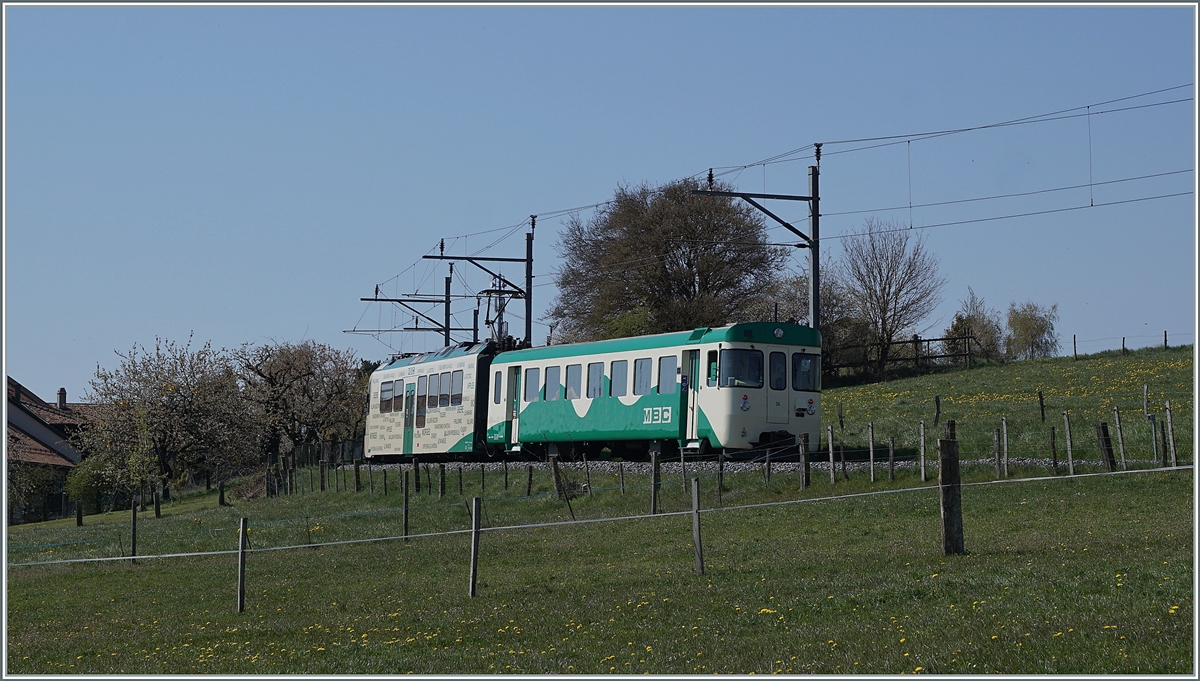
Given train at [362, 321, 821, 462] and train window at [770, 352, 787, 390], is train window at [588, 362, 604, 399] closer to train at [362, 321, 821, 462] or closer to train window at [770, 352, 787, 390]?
train at [362, 321, 821, 462]

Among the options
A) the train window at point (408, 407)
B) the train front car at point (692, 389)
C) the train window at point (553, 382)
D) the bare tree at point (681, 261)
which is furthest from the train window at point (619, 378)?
the bare tree at point (681, 261)

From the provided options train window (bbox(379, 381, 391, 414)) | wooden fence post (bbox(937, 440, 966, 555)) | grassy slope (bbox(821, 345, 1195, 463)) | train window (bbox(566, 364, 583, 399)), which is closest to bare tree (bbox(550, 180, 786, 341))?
grassy slope (bbox(821, 345, 1195, 463))

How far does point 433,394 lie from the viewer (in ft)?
127

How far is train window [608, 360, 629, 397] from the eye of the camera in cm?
2916

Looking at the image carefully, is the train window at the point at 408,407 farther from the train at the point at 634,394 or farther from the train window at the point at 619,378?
the train window at the point at 619,378

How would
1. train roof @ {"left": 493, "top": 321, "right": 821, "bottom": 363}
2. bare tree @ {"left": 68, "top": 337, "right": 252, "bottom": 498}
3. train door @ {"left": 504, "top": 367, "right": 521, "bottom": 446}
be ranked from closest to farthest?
1. train roof @ {"left": 493, "top": 321, "right": 821, "bottom": 363}
2. train door @ {"left": 504, "top": 367, "right": 521, "bottom": 446}
3. bare tree @ {"left": 68, "top": 337, "right": 252, "bottom": 498}

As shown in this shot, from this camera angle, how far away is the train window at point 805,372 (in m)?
27.9

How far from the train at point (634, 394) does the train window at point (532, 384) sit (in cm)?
4

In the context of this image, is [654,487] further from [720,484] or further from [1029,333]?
[1029,333]

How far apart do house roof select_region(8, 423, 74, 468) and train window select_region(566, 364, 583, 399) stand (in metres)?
45.1

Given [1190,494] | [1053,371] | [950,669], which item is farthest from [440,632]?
[1053,371]

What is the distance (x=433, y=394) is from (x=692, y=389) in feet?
43.1

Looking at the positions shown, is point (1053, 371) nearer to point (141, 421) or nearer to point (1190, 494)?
point (1190, 494)

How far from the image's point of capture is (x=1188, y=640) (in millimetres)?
8336
